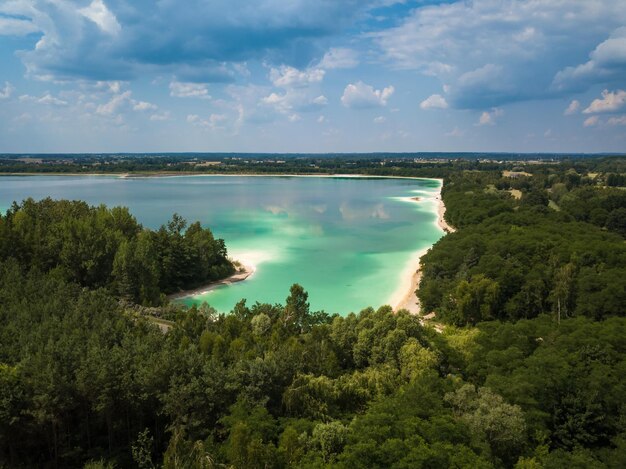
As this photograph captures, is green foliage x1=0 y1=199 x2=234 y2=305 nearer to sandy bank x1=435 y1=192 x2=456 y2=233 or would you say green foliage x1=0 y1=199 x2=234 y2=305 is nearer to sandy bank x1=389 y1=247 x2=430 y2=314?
sandy bank x1=389 y1=247 x2=430 y2=314

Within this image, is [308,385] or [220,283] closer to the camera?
[308,385]

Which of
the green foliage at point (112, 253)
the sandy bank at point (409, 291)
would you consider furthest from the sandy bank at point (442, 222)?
the green foliage at point (112, 253)

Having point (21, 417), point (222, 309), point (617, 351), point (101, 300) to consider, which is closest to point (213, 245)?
point (222, 309)

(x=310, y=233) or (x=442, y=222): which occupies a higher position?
(x=442, y=222)

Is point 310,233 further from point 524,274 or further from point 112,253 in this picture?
point 524,274

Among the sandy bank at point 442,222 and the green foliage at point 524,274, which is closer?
the green foliage at point 524,274

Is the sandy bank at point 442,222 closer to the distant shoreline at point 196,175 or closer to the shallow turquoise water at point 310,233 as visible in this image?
the shallow turquoise water at point 310,233

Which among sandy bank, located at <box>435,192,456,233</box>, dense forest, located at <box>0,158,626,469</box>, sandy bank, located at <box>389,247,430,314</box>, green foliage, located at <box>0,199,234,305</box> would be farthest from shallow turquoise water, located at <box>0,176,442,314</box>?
dense forest, located at <box>0,158,626,469</box>

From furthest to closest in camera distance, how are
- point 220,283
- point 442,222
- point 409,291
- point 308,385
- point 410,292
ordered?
point 442,222 → point 220,283 → point 409,291 → point 410,292 → point 308,385

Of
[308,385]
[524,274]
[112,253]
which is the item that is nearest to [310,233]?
[112,253]
